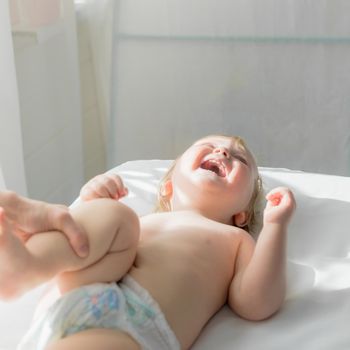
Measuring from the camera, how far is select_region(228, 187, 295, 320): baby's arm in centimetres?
114

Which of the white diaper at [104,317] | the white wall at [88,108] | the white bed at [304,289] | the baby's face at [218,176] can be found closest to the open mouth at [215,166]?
the baby's face at [218,176]

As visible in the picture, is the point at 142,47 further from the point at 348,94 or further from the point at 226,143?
the point at 226,143

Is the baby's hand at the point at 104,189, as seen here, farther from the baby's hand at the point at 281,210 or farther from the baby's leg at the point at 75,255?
the baby's hand at the point at 281,210

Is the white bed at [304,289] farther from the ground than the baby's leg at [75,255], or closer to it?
closer to it

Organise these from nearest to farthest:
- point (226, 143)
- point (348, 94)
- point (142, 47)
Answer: point (226, 143) → point (348, 94) → point (142, 47)

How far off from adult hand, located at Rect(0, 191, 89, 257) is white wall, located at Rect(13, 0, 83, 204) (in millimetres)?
937

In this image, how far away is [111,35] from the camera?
207cm

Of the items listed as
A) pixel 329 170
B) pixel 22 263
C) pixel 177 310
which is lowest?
pixel 329 170

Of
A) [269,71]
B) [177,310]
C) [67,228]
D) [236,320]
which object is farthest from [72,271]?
[269,71]

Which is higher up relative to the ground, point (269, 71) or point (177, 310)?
point (269, 71)

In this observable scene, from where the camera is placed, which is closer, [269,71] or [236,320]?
[236,320]

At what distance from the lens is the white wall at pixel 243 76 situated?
1892 millimetres

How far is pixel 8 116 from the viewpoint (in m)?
1.63

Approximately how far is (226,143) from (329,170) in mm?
719
